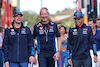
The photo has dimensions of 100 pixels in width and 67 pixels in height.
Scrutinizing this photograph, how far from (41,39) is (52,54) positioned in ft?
1.59

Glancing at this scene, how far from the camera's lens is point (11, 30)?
6492 millimetres

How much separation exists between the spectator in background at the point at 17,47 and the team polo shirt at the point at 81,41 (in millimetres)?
1094

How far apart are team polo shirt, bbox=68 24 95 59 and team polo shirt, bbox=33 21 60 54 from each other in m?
0.51

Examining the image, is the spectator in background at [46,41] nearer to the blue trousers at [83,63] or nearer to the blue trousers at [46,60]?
the blue trousers at [46,60]

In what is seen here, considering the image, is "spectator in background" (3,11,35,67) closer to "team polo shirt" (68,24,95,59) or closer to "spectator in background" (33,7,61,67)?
"spectator in background" (33,7,61,67)

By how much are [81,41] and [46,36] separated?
93 cm

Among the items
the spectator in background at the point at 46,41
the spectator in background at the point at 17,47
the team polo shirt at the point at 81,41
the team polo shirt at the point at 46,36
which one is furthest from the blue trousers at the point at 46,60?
the team polo shirt at the point at 81,41

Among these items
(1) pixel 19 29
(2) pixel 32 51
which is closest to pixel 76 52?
(2) pixel 32 51

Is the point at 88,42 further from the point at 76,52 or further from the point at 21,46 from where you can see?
the point at 21,46

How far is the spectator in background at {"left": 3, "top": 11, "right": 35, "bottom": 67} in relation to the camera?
638 centimetres

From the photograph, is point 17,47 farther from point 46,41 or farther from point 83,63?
point 83,63

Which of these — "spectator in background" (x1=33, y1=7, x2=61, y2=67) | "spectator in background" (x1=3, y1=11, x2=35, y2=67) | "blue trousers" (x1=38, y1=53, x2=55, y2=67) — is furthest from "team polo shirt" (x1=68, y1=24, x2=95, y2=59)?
"spectator in background" (x1=3, y1=11, x2=35, y2=67)

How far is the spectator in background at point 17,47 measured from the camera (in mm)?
6379

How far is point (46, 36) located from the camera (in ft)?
22.7
